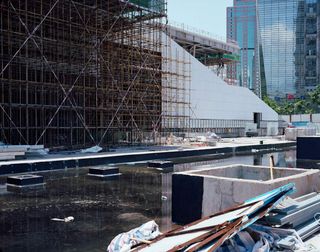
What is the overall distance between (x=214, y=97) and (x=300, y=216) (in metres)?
37.6

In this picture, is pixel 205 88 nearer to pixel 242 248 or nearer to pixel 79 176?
pixel 79 176

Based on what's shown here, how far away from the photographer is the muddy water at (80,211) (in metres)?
7.12

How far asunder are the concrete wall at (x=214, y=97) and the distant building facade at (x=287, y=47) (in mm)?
68804

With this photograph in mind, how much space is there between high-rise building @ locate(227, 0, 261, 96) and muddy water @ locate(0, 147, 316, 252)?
128125 mm

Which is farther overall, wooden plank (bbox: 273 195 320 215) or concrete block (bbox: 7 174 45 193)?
concrete block (bbox: 7 174 45 193)

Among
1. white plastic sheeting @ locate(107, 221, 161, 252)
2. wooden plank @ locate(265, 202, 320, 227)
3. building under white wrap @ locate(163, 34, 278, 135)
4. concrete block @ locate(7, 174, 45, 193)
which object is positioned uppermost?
building under white wrap @ locate(163, 34, 278, 135)

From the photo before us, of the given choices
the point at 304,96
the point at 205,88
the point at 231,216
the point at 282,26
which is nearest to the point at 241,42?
the point at 282,26

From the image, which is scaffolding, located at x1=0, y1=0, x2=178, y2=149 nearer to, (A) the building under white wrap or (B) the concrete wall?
(A) the building under white wrap

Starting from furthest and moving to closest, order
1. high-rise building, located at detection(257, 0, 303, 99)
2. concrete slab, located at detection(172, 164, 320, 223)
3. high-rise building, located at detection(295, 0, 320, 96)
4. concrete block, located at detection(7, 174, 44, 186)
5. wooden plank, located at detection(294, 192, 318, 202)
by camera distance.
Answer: high-rise building, located at detection(257, 0, 303, 99), high-rise building, located at detection(295, 0, 320, 96), concrete block, located at detection(7, 174, 44, 186), wooden plank, located at detection(294, 192, 318, 202), concrete slab, located at detection(172, 164, 320, 223)

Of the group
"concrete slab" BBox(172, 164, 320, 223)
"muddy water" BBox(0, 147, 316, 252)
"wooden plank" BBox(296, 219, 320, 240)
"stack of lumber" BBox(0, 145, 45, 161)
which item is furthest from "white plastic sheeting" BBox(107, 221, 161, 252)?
"stack of lumber" BBox(0, 145, 45, 161)

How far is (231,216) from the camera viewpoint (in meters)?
5.41

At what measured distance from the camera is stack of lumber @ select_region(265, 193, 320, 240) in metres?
5.88

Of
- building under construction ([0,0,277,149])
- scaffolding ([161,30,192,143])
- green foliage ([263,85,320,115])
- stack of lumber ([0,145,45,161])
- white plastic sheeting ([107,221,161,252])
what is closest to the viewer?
white plastic sheeting ([107,221,161,252])

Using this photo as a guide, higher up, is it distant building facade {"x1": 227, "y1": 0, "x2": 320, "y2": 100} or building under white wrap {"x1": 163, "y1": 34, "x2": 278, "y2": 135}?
distant building facade {"x1": 227, "y1": 0, "x2": 320, "y2": 100}
